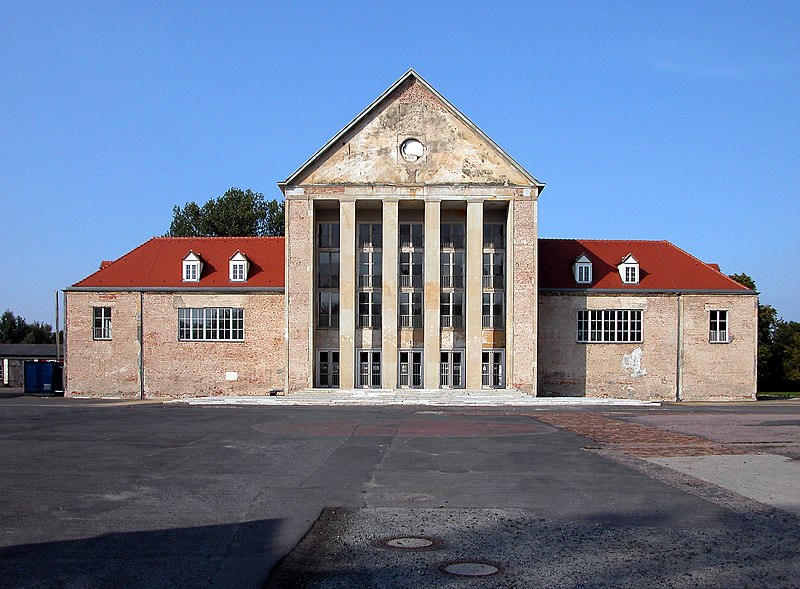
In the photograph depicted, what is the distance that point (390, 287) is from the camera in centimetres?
4366

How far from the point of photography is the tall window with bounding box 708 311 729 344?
46500 mm

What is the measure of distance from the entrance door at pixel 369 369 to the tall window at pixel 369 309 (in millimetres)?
1582

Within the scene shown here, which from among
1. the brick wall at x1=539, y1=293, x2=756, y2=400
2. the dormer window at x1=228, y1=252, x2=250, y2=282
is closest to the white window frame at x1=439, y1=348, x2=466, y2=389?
the brick wall at x1=539, y1=293, x2=756, y2=400

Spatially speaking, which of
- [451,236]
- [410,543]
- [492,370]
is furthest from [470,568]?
[451,236]

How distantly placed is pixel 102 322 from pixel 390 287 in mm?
16487

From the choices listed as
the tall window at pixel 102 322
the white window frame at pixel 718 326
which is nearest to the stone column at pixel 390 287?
the tall window at pixel 102 322

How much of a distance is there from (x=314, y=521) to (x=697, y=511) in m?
5.27

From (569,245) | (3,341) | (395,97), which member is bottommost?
(3,341)

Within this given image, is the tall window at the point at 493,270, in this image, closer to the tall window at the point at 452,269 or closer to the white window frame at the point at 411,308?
the tall window at the point at 452,269

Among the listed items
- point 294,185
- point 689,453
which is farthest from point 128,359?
point 689,453

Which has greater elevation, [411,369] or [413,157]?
[413,157]

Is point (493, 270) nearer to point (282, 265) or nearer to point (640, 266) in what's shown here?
point (640, 266)

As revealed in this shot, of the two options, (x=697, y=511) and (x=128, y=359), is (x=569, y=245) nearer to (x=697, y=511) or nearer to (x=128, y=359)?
(x=128, y=359)

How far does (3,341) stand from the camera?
113m
